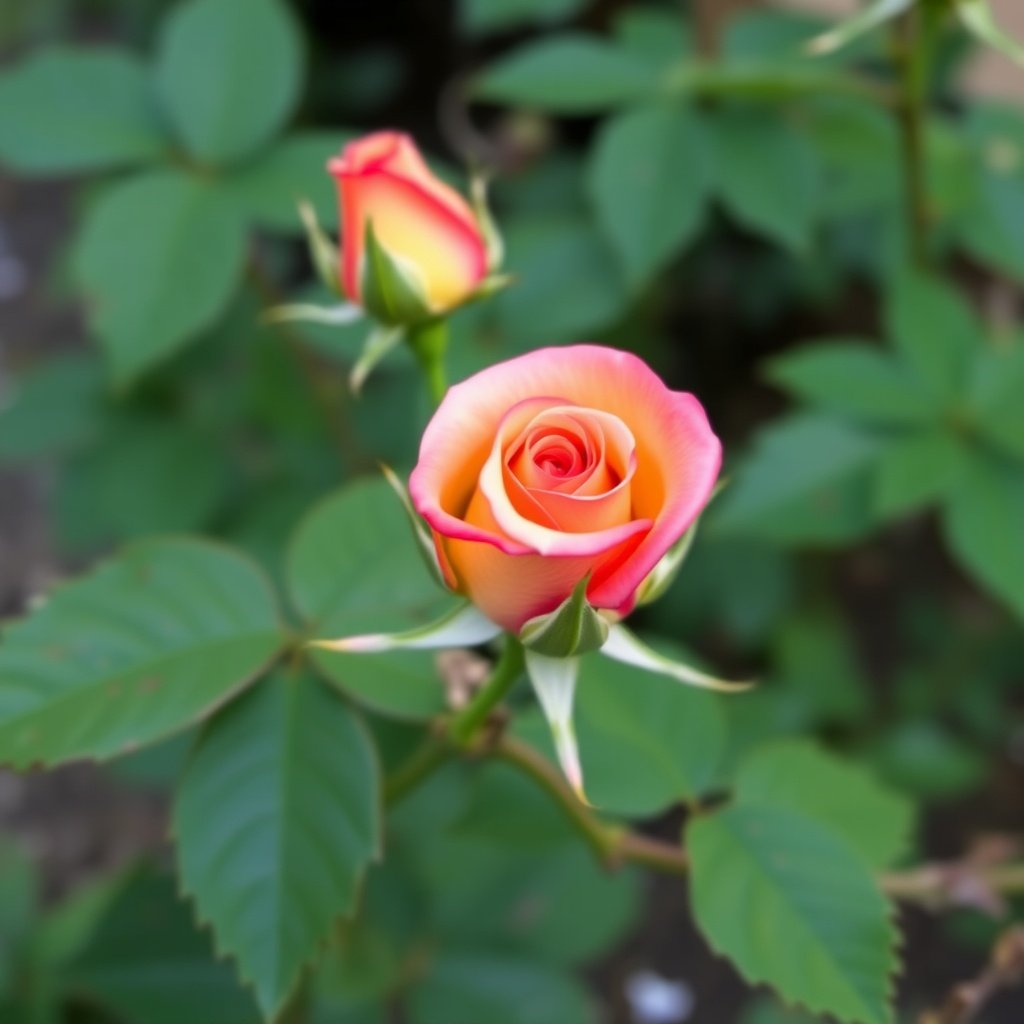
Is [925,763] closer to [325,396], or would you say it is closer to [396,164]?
[325,396]

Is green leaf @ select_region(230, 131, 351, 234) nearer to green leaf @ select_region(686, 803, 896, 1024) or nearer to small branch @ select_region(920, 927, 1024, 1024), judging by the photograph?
green leaf @ select_region(686, 803, 896, 1024)

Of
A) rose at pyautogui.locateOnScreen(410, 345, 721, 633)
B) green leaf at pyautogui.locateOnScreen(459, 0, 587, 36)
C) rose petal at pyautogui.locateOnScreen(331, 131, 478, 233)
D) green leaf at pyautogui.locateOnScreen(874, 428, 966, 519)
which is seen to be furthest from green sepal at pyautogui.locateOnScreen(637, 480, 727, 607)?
green leaf at pyautogui.locateOnScreen(459, 0, 587, 36)

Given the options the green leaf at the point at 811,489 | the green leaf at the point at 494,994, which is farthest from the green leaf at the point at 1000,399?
the green leaf at the point at 494,994

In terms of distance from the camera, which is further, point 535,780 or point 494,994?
point 494,994

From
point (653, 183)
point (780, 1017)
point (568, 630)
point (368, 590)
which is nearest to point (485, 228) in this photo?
point (368, 590)

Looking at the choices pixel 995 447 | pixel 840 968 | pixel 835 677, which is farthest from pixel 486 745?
pixel 835 677

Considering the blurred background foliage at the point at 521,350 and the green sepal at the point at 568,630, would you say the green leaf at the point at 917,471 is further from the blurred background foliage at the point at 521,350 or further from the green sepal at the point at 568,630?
the green sepal at the point at 568,630
